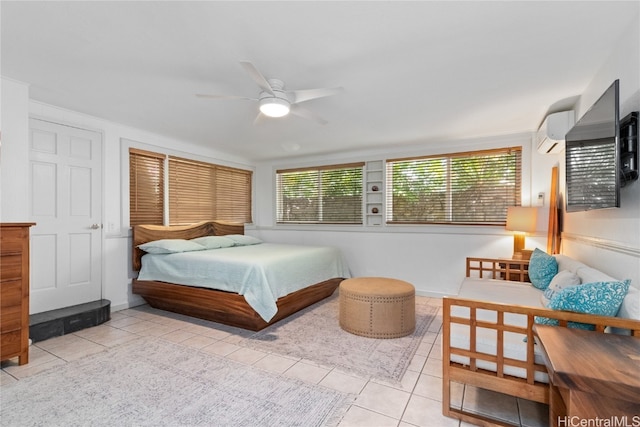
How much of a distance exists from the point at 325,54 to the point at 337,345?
2429 mm

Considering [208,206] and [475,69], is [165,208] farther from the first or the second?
[475,69]

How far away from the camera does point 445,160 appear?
4.46 meters

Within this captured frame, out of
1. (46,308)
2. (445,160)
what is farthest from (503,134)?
(46,308)

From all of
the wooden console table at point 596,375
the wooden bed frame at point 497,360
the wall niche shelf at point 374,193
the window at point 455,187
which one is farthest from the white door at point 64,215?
the wooden console table at point 596,375

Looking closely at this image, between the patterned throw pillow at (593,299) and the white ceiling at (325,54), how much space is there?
4.97 ft

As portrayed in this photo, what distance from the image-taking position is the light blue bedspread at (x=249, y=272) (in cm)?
300

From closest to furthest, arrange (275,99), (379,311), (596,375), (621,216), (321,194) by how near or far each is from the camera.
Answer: (596,375) → (621,216) → (275,99) → (379,311) → (321,194)

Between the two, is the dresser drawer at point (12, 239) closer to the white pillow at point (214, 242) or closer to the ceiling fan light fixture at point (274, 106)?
the white pillow at point (214, 242)

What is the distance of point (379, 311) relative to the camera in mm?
2908

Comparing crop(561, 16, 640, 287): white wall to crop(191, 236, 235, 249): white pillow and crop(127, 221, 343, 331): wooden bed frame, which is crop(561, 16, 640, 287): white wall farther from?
crop(191, 236, 235, 249): white pillow

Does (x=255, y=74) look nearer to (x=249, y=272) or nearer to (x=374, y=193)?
(x=249, y=272)

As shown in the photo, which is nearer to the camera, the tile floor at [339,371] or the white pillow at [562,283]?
the tile floor at [339,371]

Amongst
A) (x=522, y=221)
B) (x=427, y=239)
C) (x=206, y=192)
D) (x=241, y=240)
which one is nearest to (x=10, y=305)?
(x=241, y=240)

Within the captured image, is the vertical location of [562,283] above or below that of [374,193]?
below
